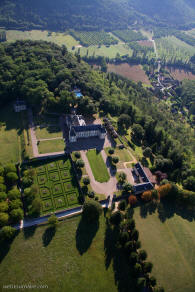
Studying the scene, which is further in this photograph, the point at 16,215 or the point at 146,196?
the point at 146,196

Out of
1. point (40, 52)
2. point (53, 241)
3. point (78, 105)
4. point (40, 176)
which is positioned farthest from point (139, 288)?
point (40, 52)

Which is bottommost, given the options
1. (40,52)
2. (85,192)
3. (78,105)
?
(85,192)

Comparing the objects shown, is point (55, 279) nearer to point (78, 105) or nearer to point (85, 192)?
point (85, 192)

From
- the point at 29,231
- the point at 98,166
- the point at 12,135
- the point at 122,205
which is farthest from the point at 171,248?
the point at 12,135

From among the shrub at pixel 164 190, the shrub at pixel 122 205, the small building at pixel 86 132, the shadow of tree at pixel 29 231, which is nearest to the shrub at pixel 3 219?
the shadow of tree at pixel 29 231

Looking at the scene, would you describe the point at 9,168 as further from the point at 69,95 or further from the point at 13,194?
the point at 69,95

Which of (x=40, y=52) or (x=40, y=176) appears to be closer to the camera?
(x=40, y=176)
